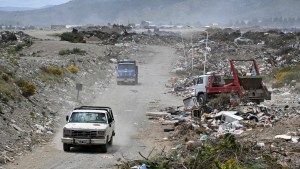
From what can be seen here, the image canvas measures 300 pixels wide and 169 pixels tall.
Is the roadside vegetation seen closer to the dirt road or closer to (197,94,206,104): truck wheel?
the dirt road

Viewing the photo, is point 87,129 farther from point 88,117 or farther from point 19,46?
point 19,46

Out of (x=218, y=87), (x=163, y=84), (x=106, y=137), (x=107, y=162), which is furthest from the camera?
(x=163, y=84)

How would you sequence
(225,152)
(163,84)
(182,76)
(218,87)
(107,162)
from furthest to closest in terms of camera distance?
(182,76) < (163,84) < (218,87) < (107,162) < (225,152)

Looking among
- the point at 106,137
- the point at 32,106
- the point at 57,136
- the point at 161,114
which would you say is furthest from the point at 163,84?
the point at 106,137

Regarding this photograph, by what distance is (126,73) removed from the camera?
48.0m

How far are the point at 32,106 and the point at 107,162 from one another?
34.8ft

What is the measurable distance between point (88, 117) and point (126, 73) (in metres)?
28.1

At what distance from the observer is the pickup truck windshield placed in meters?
19.8

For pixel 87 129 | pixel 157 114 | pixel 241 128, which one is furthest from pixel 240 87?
pixel 87 129

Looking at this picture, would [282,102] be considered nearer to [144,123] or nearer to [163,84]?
[144,123]

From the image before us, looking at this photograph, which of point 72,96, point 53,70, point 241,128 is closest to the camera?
point 241,128

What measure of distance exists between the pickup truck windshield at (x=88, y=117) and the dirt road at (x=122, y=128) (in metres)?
1.09

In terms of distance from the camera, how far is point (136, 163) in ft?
47.9

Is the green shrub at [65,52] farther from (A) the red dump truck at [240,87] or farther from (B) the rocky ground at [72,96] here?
(A) the red dump truck at [240,87]
